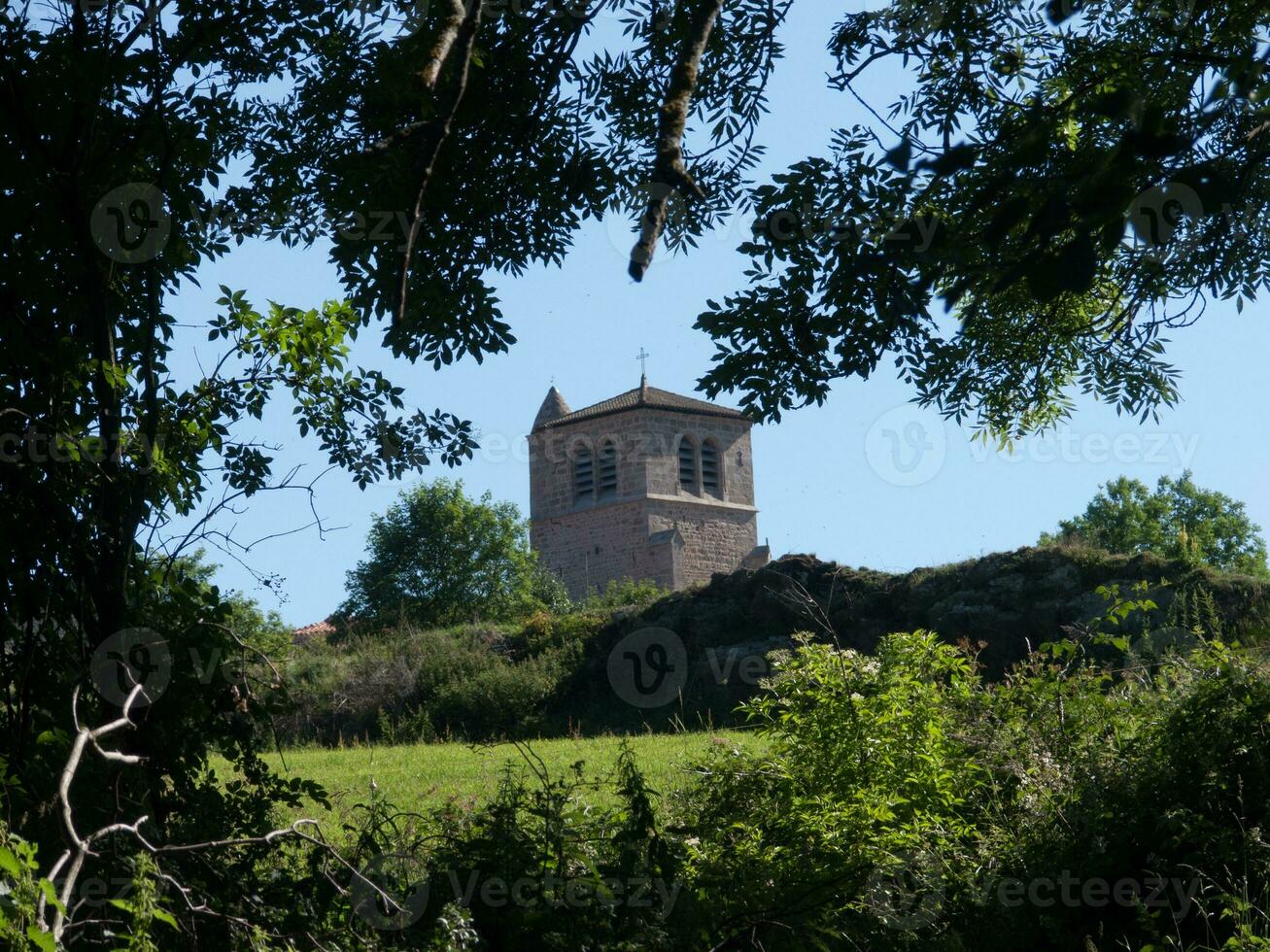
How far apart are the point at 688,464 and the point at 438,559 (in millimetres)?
12187

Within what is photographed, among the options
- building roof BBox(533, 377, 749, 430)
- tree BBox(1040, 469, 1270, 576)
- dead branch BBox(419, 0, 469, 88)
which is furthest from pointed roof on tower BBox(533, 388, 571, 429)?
dead branch BBox(419, 0, 469, 88)

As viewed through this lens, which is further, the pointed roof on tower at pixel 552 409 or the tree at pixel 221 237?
the pointed roof on tower at pixel 552 409

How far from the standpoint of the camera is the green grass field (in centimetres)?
1016

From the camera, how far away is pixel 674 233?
24.9 ft

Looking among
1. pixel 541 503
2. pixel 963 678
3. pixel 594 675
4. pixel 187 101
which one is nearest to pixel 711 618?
pixel 594 675

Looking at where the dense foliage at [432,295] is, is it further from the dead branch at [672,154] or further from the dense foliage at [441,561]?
the dense foliage at [441,561]

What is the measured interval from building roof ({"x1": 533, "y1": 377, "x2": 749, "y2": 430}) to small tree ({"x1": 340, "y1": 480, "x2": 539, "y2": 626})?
7277 mm

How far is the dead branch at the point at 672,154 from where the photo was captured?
2.83m

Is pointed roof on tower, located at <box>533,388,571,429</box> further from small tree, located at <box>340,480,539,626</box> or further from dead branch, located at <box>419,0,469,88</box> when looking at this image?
dead branch, located at <box>419,0,469,88</box>

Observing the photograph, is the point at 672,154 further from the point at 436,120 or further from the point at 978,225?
the point at 978,225

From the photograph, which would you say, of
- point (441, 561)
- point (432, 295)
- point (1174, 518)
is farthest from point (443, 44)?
point (1174, 518)

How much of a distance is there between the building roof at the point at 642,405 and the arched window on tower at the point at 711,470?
1.56 metres

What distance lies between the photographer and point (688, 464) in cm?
5578

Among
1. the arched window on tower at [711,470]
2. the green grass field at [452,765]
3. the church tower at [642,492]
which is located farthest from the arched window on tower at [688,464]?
the green grass field at [452,765]
